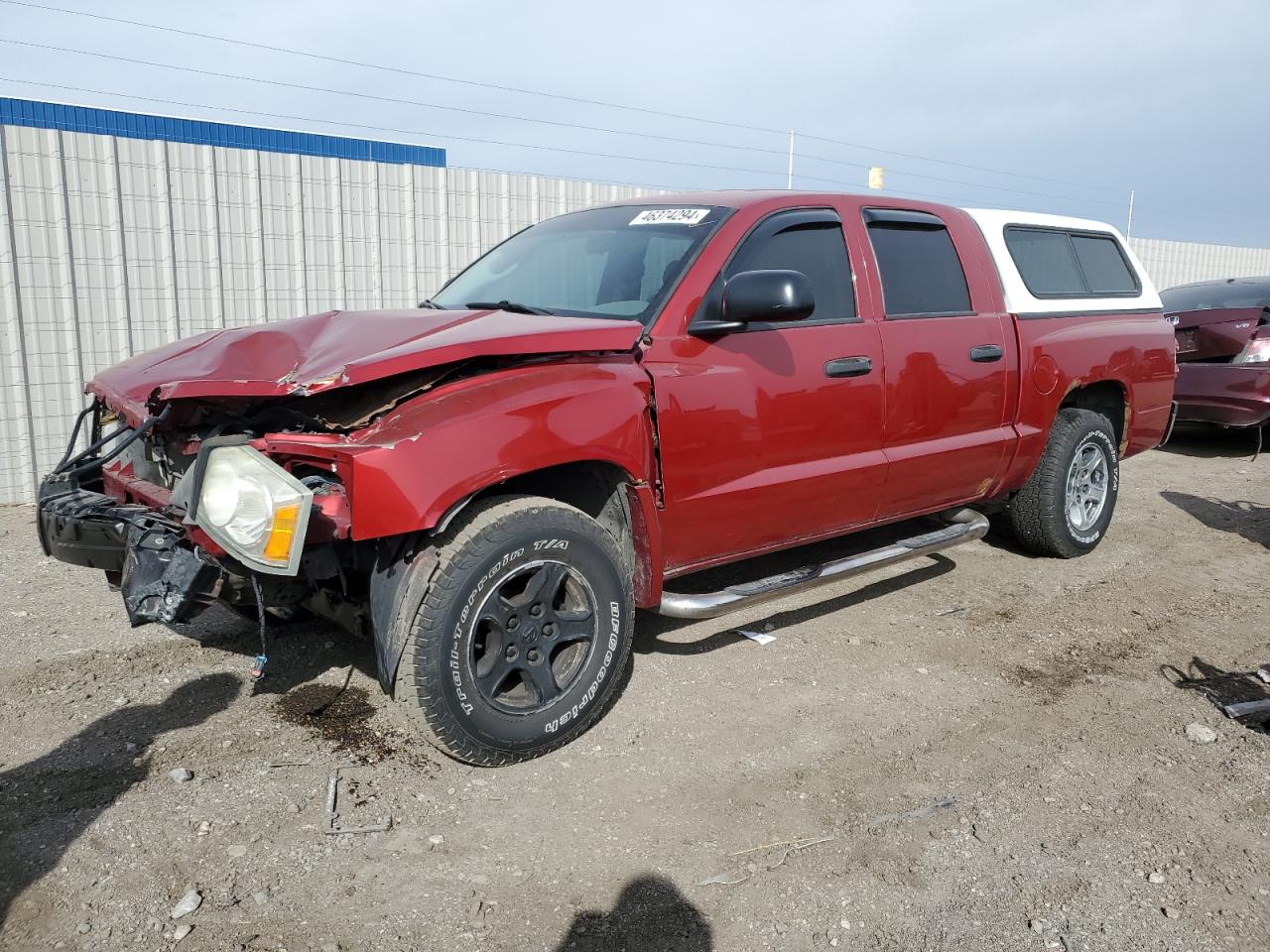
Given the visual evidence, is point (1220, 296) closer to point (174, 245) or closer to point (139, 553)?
point (174, 245)

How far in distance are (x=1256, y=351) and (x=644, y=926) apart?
8.44 meters

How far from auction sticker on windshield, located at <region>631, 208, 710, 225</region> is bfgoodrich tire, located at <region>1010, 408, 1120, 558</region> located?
2.55m

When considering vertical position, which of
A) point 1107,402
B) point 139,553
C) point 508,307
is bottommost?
point 139,553

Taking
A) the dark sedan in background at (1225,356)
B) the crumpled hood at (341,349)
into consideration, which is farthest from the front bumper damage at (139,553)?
the dark sedan in background at (1225,356)

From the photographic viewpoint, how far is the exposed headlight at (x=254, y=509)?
8.41ft

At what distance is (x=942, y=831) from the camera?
9.15 feet

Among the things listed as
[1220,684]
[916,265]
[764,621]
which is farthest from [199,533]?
[1220,684]

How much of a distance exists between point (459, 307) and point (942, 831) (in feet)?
8.90

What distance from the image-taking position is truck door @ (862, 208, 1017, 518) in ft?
13.5

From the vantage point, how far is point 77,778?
117 inches

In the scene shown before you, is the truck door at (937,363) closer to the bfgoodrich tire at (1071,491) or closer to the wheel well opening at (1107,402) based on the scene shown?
the bfgoodrich tire at (1071,491)

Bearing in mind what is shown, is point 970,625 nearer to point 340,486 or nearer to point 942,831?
point 942,831

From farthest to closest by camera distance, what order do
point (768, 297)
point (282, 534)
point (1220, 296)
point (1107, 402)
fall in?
point (1220, 296)
point (1107, 402)
point (768, 297)
point (282, 534)

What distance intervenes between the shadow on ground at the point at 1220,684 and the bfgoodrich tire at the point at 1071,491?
1.34m
